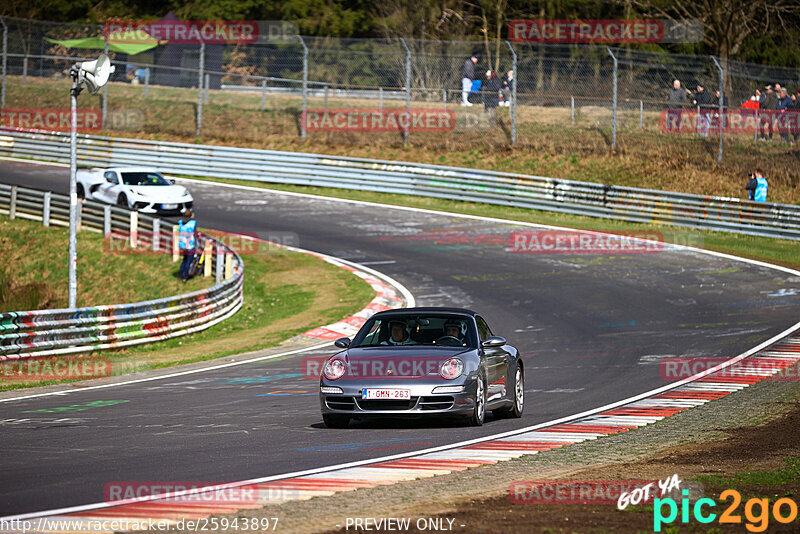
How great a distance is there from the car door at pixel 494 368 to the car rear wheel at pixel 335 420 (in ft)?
4.98

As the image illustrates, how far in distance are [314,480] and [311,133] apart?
31758mm

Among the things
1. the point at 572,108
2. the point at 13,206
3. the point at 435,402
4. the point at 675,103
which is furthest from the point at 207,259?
the point at 675,103

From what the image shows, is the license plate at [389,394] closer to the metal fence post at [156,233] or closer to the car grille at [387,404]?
the car grille at [387,404]

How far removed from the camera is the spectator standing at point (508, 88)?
1348 inches

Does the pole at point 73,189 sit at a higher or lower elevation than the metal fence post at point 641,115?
lower

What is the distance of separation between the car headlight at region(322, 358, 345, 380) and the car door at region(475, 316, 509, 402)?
155cm

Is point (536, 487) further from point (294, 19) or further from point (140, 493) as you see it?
point (294, 19)

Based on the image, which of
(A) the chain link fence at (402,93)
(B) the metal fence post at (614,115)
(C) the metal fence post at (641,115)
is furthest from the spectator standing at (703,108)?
(B) the metal fence post at (614,115)

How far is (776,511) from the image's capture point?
6.61m

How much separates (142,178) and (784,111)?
19080 millimetres

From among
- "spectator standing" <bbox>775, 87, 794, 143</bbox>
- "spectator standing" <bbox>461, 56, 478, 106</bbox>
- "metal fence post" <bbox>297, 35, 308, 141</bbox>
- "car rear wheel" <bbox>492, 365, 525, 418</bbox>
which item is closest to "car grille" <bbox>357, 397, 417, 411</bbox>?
"car rear wheel" <bbox>492, 365, 525, 418</bbox>

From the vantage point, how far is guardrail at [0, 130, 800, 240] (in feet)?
95.6

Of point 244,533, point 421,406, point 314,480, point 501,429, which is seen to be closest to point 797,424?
point 501,429

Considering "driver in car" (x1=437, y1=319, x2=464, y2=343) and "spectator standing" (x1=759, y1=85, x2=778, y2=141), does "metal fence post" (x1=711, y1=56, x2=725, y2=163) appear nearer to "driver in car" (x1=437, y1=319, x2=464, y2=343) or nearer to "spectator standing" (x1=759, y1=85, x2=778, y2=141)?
"spectator standing" (x1=759, y1=85, x2=778, y2=141)
